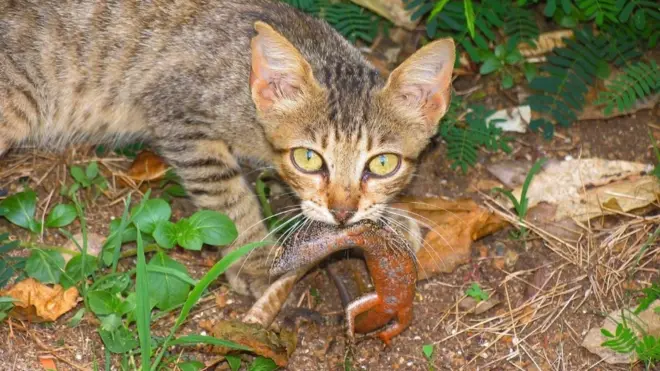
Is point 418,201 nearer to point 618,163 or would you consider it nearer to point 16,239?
point 618,163

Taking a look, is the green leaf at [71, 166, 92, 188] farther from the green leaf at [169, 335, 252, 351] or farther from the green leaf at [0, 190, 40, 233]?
the green leaf at [169, 335, 252, 351]

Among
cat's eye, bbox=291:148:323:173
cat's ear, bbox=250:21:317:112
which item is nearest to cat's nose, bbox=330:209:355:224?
cat's eye, bbox=291:148:323:173

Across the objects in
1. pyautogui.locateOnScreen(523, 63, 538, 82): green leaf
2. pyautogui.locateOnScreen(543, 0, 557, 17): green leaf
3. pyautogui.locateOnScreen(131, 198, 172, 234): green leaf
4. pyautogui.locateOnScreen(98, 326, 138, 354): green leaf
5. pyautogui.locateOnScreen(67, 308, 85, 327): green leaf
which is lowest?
pyautogui.locateOnScreen(67, 308, 85, 327): green leaf

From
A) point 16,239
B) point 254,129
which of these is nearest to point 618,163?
point 254,129

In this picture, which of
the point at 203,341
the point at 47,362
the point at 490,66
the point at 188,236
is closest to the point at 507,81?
the point at 490,66

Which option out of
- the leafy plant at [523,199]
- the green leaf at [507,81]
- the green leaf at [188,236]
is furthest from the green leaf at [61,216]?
the green leaf at [507,81]

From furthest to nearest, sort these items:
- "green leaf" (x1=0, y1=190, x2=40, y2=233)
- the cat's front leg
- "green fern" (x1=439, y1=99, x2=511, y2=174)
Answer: "green fern" (x1=439, y1=99, x2=511, y2=174) → the cat's front leg → "green leaf" (x1=0, y1=190, x2=40, y2=233)

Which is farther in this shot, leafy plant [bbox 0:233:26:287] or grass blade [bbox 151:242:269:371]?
leafy plant [bbox 0:233:26:287]

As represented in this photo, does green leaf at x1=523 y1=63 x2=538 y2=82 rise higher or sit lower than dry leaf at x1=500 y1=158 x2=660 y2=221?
higher
